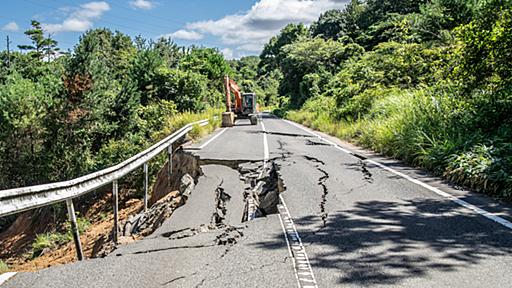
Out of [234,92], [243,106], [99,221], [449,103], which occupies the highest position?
[234,92]

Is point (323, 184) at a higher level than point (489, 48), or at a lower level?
lower

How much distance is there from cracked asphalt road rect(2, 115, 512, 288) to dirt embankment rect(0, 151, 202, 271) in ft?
4.46

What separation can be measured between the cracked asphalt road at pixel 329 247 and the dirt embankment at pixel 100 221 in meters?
1.36

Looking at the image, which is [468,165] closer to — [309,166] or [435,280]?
[309,166]

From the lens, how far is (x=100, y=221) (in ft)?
56.8

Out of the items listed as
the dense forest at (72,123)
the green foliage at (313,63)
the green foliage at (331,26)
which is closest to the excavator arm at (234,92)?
the dense forest at (72,123)

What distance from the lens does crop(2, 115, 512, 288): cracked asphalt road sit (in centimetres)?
404

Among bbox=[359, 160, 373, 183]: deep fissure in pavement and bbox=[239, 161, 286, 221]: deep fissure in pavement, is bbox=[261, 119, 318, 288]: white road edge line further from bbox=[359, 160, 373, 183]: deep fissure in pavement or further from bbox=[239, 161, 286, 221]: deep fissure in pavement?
bbox=[359, 160, 373, 183]: deep fissure in pavement

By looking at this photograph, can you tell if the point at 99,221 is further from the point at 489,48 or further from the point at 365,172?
the point at 489,48

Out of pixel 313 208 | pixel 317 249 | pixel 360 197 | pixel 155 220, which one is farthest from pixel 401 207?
pixel 155 220

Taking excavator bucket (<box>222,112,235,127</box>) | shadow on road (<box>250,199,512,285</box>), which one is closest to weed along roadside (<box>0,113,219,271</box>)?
excavator bucket (<box>222,112,235,127</box>)

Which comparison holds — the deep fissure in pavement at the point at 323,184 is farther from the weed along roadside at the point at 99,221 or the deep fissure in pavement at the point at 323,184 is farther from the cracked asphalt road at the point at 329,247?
the weed along roadside at the point at 99,221

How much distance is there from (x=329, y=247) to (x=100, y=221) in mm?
14565

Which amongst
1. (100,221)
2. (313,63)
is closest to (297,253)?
(100,221)
